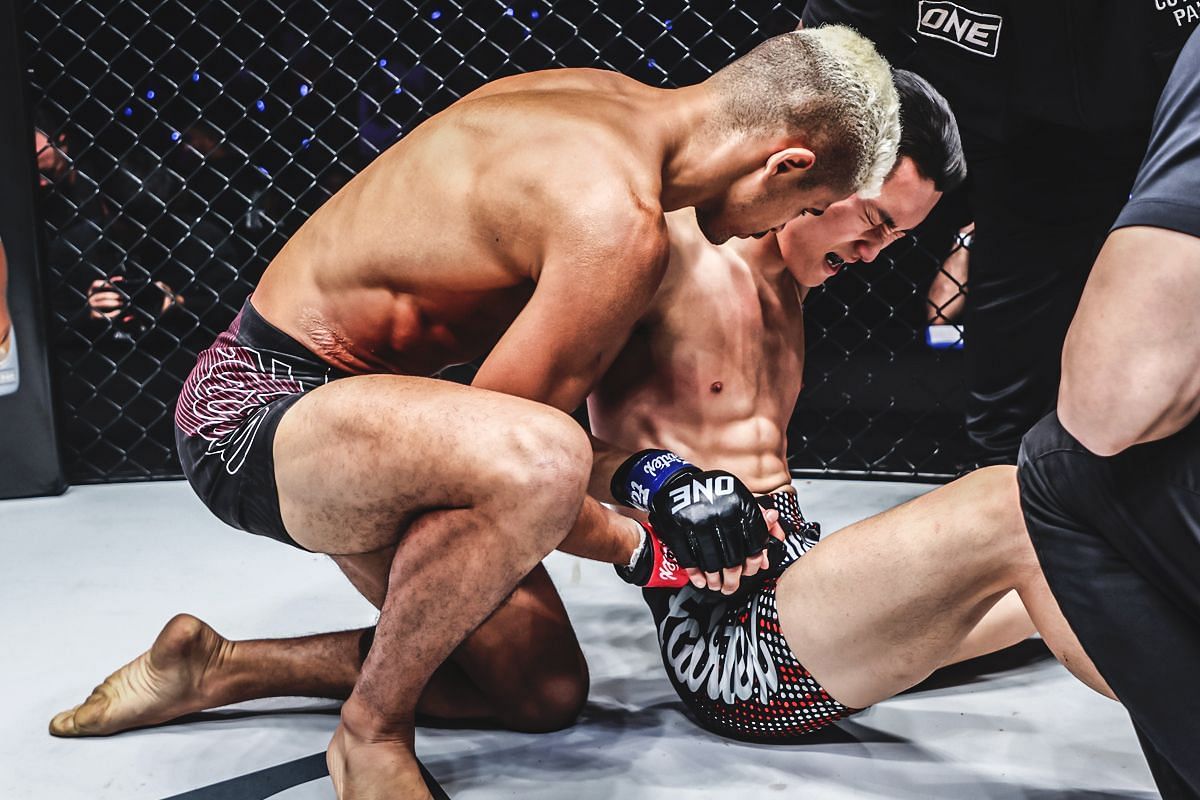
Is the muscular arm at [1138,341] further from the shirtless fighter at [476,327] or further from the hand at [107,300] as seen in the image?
the hand at [107,300]

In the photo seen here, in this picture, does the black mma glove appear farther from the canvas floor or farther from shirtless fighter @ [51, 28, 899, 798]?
the canvas floor

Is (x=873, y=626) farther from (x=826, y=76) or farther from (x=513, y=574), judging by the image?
(x=826, y=76)

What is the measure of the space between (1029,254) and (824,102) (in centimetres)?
92

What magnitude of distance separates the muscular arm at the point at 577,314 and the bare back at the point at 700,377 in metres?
0.35

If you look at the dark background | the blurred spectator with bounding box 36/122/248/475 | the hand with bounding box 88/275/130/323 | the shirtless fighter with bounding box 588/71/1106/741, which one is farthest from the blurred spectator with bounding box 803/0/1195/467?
the hand with bounding box 88/275/130/323

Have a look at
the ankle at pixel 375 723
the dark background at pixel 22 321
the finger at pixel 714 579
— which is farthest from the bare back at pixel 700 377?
the dark background at pixel 22 321

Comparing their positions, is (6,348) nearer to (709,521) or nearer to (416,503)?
(416,503)

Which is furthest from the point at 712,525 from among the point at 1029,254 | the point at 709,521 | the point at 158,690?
the point at 1029,254

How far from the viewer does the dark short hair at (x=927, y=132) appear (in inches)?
59.6

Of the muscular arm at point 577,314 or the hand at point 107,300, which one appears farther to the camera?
the hand at point 107,300

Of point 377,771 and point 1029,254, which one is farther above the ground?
point 1029,254

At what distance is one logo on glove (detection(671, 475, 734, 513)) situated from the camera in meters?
1.21

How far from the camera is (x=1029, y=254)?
2.03m

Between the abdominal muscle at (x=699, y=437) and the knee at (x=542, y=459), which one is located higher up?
the knee at (x=542, y=459)
